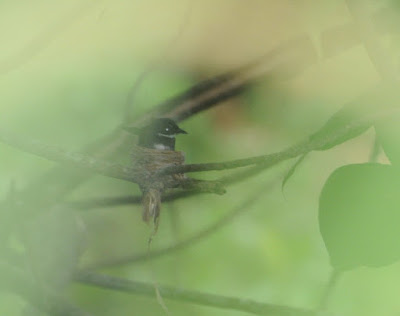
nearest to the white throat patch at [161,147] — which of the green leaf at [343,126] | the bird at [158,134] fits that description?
the bird at [158,134]

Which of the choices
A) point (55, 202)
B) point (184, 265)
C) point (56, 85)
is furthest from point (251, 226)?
point (56, 85)

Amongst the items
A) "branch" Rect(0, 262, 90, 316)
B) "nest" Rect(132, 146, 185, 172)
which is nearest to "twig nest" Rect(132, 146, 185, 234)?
"nest" Rect(132, 146, 185, 172)

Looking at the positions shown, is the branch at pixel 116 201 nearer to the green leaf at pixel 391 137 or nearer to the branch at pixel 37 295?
the branch at pixel 37 295

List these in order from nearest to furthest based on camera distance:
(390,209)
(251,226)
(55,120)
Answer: (390,209) < (55,120) < (251,226)

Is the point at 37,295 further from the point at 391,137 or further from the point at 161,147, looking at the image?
the point at 391,137

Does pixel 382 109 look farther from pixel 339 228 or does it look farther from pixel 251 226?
pixel 251 226

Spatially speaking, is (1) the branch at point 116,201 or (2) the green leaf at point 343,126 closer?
(2) the green leaf at point 343,126

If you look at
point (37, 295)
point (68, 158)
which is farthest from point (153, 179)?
point (37, 295)
